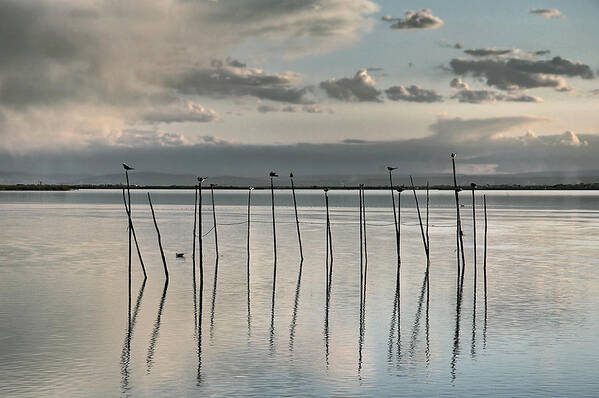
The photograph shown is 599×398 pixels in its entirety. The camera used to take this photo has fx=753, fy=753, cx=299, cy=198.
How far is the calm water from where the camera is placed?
45.2ft

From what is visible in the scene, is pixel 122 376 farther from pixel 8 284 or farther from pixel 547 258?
pixel 547 258

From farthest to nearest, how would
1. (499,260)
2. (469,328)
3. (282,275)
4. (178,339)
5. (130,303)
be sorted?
(499,260)
(282,275)
(130,303)
(469,328)
(178,339)

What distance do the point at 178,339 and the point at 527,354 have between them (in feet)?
25.3

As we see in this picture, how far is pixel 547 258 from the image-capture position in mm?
34469

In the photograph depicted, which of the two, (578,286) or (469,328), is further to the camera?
(578,286)

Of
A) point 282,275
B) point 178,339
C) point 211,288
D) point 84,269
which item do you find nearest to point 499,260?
point 282,275

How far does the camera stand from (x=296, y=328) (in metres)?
18.7

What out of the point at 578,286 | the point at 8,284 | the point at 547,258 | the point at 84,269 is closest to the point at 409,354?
the point at 578,286

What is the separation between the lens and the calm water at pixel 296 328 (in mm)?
13773

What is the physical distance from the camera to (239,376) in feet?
46.0

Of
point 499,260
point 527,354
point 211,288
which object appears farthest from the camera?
point 499,260

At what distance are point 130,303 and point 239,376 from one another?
Result: 29.3 ft

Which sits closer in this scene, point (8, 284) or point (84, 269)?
point (8, 284)

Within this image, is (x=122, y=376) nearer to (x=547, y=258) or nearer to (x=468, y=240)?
(x=547, y=258)
